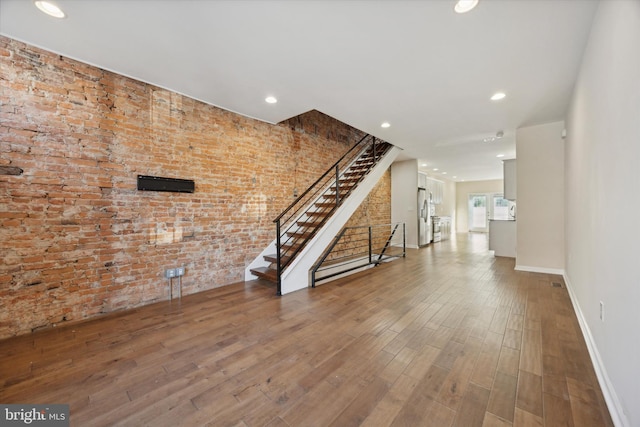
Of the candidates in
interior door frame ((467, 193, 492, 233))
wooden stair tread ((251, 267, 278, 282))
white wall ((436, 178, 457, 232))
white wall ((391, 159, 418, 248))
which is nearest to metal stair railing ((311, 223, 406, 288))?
white wall ((391, 159, 418, 248))

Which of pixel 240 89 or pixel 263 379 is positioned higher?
pixel 240 89

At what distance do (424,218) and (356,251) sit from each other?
3.06 metres

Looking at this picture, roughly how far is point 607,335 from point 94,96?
5.13 metres

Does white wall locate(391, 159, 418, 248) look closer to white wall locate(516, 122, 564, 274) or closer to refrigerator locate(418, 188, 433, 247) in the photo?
refrigerator locate(418, 188, 433, 247)

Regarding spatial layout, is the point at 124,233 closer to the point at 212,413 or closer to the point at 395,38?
the point at 212,413

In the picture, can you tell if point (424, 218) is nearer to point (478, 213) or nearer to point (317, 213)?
point (317, 213)

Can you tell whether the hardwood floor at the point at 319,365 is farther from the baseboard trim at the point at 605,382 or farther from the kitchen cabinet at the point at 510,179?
the kitchen cabinet at the point at 510,179

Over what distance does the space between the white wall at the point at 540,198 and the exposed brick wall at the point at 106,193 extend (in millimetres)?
5002

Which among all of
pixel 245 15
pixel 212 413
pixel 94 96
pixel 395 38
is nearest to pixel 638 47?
pixel 395 38

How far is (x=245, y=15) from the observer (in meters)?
2.01

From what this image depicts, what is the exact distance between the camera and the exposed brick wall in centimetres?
241

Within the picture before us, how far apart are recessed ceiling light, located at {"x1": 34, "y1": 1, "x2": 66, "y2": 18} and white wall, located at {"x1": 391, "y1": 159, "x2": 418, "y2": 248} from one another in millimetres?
7573

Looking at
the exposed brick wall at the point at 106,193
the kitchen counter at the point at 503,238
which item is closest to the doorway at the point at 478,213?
the kitchen counter at the point at 503,238

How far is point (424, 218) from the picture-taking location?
26.9ft
